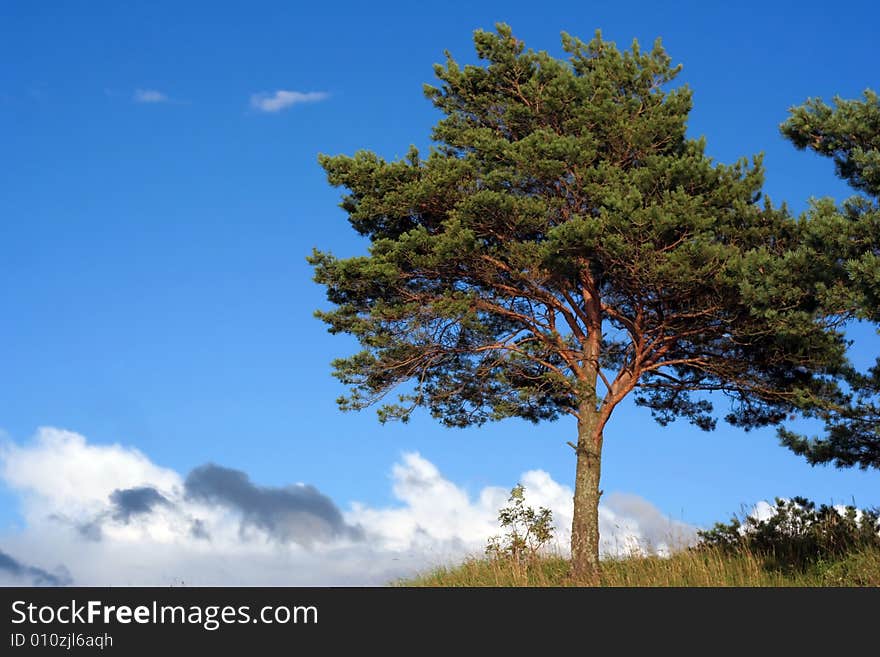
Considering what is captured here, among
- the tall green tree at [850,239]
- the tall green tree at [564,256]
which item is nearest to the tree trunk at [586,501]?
the tall green tree at [564,256]

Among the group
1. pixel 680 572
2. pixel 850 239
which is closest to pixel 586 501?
pixel 680 572

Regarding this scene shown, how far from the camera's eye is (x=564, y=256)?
1823 centimetres

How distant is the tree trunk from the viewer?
716 inches

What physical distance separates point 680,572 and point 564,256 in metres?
6.62

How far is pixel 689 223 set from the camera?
57.1ft

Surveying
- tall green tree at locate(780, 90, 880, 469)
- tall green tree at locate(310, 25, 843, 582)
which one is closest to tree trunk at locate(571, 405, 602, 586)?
tall green tree at locate(310, 25, 843, 582)

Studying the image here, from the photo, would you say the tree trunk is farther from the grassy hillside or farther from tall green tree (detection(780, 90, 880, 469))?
tall green tree (detection(780, 90, 880, 469))

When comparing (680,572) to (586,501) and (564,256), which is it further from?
(564,256)

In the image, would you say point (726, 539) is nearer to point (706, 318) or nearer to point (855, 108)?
point (706, 318)

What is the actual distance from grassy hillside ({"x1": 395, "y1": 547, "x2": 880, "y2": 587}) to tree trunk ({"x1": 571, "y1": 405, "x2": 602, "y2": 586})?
1.11ft

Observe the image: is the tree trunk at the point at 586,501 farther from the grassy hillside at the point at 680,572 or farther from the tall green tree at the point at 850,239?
the tall green tree at the point at 850,239

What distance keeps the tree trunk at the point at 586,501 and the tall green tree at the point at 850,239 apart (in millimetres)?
3878

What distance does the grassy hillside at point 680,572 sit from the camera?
15383 mm
